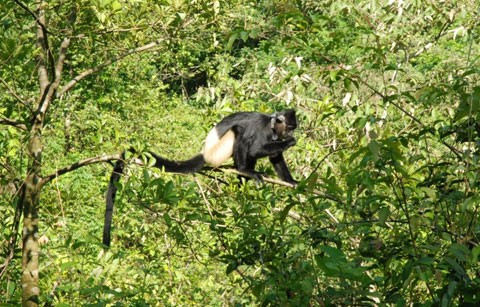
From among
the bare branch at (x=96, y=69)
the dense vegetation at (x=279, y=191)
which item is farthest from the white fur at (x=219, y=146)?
the bare branch at (x=96, y=69)

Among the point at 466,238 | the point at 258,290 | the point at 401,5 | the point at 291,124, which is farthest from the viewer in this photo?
the point at 291,124

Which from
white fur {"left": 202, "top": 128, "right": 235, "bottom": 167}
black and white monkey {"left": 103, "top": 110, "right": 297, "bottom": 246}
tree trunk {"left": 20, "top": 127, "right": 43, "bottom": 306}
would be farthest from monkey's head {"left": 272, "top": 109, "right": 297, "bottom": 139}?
tree trunk {"left": 20, "top": 127, "right": 43, "bottom": 306}

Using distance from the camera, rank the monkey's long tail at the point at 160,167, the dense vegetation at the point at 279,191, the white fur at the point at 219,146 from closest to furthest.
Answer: the dense vegetation at the point at 279,191 < the monkey's long tail at the point at 160,167 < the white fur at the point at 219,146

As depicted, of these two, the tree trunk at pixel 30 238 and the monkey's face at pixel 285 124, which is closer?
the tree trunk at pixel 30 238

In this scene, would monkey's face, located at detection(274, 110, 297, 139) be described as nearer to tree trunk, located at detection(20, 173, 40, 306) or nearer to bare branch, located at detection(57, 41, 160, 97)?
bare branch, located at detection(57, 41, 160, 97)

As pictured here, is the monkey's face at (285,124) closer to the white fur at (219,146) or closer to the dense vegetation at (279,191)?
the dense vegetation at (279,191)

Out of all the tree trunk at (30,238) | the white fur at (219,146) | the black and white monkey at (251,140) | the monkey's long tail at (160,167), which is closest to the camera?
the tree trunk at (30,238)

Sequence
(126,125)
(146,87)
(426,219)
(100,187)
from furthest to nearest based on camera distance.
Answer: (146,87) → (126,125) → (100,187) → (426,219)

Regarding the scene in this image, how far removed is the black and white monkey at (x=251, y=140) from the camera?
6.41 meters

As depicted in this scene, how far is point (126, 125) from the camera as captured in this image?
13172mm

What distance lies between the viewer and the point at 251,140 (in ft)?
21.5

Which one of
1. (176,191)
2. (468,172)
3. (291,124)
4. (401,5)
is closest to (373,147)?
(468,172)

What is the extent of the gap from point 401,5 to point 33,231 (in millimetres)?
3228

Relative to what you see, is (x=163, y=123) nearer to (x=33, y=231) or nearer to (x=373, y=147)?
(x=33, y=231)
